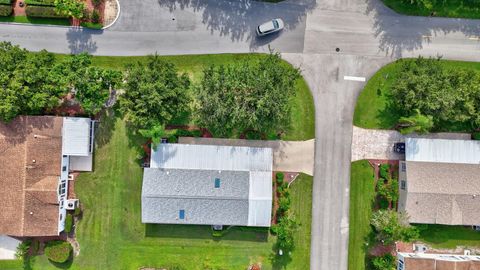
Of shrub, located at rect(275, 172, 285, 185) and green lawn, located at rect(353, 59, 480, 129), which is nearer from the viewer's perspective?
shrub, located at rect(275, 172, 285, 185)

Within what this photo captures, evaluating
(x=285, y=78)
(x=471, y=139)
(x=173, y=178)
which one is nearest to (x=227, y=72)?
(x=285, y=78)

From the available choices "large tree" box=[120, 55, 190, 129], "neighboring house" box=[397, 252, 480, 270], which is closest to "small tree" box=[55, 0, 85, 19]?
"large tree" box=[120, 55, 190, 129]

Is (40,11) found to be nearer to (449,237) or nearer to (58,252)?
(58,252)

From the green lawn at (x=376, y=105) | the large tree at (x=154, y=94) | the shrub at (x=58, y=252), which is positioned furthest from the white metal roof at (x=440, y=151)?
the shrub at (x=58, y=252)

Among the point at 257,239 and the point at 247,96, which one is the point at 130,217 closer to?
the point at 257,239

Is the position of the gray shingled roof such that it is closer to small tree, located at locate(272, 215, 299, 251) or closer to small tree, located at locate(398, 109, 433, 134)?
small tree, located at locate(272, 215, 299, 251)

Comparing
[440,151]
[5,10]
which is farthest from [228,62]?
[440,151]
